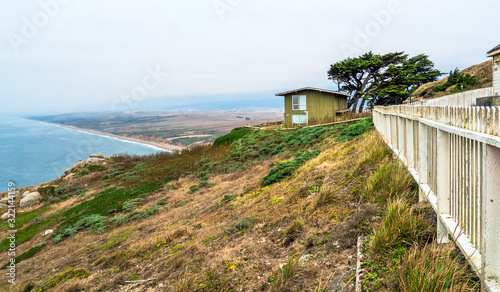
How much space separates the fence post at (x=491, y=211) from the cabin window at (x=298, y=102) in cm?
2823

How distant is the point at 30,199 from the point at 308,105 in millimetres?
27149

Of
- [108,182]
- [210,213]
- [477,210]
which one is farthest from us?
[108,182]

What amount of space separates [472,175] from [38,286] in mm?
8194

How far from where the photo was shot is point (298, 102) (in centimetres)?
2964

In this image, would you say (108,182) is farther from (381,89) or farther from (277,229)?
(381,89)

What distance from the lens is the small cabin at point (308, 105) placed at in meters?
29.1

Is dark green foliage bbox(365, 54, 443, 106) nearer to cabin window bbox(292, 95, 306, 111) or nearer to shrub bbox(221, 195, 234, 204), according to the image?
cabin window bbox(292, 95, 306, 111)

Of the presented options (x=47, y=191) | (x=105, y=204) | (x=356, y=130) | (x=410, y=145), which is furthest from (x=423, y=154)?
(x=47, y=191)

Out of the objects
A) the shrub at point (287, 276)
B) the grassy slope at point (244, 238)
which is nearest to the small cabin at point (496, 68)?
the grassy slope at point (244, 238)

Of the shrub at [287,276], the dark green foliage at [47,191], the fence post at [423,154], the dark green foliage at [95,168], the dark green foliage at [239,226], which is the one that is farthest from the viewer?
the dark green foliage at [95,168]

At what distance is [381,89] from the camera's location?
108 feet

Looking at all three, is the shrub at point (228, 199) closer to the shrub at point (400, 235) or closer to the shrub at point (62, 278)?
the shrub at point (62, 278)

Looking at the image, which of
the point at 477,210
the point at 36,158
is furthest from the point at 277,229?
the point at 36,158

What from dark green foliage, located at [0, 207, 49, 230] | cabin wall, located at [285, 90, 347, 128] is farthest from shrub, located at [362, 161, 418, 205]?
cabin wall, located at [285, 90, 347, 128]
